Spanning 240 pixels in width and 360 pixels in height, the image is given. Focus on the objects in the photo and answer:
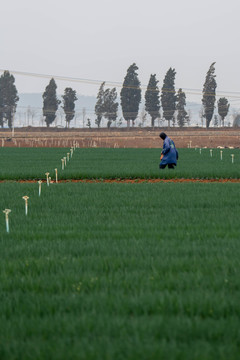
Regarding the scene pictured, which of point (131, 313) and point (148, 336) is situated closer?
point (148, 336)

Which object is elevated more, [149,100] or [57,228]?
[149,100]

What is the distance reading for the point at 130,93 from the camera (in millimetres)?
116562

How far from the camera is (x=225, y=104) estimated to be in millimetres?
133875

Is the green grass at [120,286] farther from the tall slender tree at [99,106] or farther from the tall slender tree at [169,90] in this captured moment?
the tall slender tree at [99,106]

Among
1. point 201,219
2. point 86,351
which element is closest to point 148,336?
point 86,351

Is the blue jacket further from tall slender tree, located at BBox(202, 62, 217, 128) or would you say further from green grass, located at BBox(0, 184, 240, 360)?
tall slender tree, located at BBox(202, 62, 217, 128)

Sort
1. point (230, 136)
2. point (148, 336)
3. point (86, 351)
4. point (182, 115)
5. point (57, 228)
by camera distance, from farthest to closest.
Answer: point (182, 115) < point (230, 136) < point (57, 228) < point (148, 336) < point (86, 351)

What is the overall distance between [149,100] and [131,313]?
112m

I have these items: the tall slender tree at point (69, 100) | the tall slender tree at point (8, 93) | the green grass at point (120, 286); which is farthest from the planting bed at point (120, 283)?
the tall slender tree at point (69, 100)

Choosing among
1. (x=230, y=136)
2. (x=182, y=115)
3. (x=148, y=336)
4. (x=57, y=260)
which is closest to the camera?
(x=148, y=336)

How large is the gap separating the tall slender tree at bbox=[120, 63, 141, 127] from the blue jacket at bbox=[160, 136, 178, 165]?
94511 millimetres

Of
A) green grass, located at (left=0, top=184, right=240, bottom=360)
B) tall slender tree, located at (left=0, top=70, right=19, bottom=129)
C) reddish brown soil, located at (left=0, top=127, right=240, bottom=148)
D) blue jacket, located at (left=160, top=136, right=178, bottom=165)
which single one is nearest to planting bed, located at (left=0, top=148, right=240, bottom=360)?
green grass, located at (left=0, top=184, right=240, bottom=360)

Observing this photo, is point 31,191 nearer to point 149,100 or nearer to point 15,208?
point 15,208

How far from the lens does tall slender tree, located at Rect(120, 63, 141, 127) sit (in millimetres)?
116562
